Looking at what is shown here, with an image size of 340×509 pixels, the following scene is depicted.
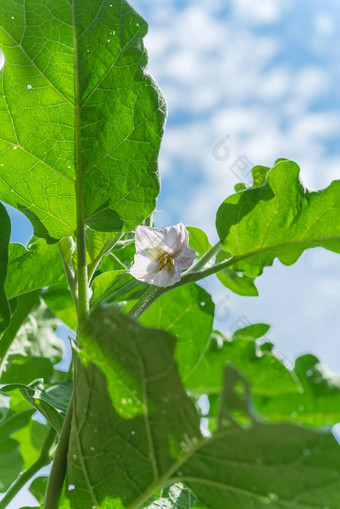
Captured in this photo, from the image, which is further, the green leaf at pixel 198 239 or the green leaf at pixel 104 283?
→ the green leaf at pixel 198 239

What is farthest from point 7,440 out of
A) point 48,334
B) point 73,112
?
point 73,112

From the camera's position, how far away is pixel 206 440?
0.62 meters

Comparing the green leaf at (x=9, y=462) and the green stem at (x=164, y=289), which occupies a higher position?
the green stem at (x=164, y=289)

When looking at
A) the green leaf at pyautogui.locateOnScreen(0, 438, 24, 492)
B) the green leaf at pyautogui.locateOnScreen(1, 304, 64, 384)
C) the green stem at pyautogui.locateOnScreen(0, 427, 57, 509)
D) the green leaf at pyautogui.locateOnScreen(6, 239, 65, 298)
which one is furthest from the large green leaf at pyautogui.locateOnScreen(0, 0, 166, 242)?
the green leaf at pyautogui.locateOnScreen(0, 438, 24, 492)

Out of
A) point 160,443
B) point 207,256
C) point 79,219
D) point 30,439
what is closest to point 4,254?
point 79,219

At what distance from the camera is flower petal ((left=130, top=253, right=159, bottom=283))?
37.2 inches

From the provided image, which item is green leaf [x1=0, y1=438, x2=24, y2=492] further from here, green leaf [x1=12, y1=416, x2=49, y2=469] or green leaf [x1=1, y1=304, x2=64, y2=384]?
green leaf [x1=1, y1=304, x2=64, y2=384]

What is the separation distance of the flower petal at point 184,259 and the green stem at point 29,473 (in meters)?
0.49

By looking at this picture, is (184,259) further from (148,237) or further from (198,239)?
(198,239)

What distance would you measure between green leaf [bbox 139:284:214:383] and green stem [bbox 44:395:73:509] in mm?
521

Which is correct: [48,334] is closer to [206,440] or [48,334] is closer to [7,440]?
[7,440]

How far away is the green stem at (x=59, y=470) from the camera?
75cm

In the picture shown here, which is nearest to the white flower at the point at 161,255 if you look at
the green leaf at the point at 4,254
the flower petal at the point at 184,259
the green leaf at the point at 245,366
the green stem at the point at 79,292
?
the flower petal at the point at 184,259

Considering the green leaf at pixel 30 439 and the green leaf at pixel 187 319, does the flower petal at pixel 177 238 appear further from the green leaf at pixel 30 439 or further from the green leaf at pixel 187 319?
the green leaf at pixel 30 439
